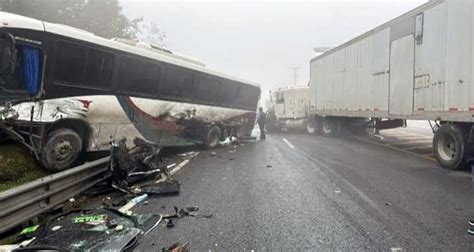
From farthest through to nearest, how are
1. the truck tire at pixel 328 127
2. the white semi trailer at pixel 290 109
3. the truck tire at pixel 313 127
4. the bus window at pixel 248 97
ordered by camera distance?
the white semi trailer at pixel 290 109
the truck tire at pixel 313 127
the truck tire at pixel 328 127
the bus window at pixel 248 97

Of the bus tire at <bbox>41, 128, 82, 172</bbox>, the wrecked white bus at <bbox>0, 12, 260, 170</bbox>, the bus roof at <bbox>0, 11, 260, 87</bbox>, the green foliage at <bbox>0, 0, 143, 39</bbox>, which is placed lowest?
the bus tire at <bbox>41, 128, 82, 172</bbox>

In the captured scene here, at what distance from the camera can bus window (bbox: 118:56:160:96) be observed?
9516 millimetres

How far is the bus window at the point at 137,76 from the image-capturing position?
9.52 meters

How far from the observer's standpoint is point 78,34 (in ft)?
26.8

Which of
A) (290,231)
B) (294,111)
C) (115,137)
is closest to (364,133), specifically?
(294,111)

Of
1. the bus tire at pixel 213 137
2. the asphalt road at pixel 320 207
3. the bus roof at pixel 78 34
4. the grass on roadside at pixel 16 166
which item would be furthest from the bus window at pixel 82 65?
the bus tire at pixel 213 137

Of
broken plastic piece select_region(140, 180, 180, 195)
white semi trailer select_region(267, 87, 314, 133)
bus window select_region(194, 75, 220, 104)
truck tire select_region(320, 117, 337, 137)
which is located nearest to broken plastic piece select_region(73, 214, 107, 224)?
broken plastic piece select_region(140, 180, 180, 195)

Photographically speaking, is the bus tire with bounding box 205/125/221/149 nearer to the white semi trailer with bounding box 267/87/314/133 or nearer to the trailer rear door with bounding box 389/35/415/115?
the trailer rear door with bounding box 389/35/415/115

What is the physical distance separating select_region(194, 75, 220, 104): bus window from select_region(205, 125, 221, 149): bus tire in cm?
105

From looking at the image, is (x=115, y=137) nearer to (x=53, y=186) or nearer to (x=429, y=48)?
(x=53, y=186)

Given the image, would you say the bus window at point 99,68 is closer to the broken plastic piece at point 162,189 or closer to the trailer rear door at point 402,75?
the broken plastic piece at point 162,189

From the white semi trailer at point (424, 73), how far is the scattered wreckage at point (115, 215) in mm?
7008

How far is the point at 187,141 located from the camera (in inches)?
507

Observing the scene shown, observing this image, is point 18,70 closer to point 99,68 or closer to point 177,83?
point 99,68
